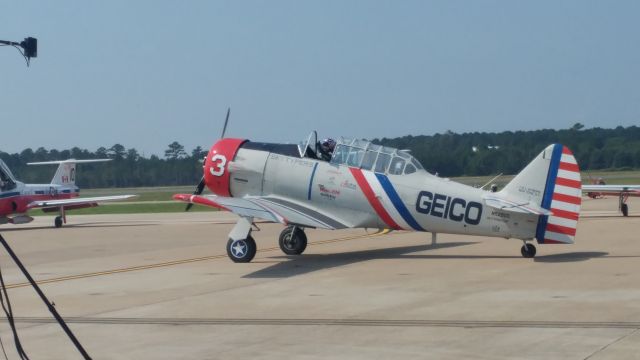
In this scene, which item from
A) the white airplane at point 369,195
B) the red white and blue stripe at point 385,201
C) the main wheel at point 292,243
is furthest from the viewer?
the main wheel at point 292,243

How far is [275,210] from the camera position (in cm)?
1767

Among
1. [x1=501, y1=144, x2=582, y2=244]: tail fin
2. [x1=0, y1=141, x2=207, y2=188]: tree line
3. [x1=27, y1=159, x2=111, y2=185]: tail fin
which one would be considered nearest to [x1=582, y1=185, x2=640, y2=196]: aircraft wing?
[x1=501, y1=144, x2=582, y2=244]: tail fin

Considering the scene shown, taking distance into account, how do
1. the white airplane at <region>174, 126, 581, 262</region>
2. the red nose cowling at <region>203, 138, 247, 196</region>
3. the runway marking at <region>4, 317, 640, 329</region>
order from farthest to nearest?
the red nose cowling at <region>203, 138, 247, 196</region> < the white airplane at <region>174, 126, 581, 262</region> < the runway marking at <region>4, 317, 640, 329</region>

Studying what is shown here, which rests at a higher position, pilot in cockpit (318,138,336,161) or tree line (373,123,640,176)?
tree line (373,123,640,176)

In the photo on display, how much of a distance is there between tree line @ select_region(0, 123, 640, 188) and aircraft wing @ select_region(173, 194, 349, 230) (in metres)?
30.9

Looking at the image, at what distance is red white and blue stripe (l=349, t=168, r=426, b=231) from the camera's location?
56.6 feet

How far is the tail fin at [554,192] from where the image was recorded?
15930 mm

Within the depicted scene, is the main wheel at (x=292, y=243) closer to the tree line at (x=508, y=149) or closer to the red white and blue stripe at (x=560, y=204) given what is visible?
the red white and blue stripe at (x=560, y=204)

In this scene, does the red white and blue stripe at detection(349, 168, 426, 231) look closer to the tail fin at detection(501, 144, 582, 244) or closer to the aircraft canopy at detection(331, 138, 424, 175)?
the aircraft canopy at detection(331, 138, 424, 175)

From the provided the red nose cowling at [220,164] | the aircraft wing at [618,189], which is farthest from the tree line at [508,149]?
the red nose cowling at [220,164]

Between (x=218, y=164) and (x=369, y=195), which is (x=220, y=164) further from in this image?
(x=369, y=195)

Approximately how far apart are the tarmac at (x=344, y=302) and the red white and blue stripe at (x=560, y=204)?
50cm

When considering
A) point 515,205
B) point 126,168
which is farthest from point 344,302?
point 126,168

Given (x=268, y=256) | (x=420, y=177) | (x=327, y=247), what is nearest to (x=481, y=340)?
(x=420, y=177)
